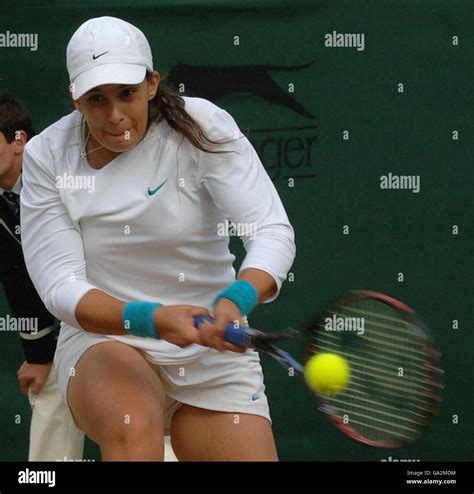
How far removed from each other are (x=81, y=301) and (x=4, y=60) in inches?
75.0

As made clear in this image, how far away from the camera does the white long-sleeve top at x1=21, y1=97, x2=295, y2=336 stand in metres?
3.00

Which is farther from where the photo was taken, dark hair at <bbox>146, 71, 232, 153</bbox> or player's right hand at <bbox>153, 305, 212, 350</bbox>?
dark hair at <bbox>146, 71, 232, 153</bbox>

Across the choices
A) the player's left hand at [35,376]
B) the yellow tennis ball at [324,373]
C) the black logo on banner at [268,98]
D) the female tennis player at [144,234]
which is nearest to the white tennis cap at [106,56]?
the female tennis player at [144,234]

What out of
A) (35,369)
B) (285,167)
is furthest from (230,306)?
(285,167)

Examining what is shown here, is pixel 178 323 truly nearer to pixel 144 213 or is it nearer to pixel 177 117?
pixel 144 213

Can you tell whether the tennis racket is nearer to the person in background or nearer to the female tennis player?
the female tennis player

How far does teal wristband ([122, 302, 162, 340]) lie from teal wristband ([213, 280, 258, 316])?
6.0 inches

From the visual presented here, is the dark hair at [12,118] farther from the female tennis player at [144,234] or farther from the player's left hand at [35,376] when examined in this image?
the female tennis player at [144,234]

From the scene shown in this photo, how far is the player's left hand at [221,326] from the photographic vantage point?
2.76m

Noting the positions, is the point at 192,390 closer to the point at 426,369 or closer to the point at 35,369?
the point at 426,369

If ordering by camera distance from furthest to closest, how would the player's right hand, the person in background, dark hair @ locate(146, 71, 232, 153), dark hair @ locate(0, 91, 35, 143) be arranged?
dark hair @ locate(0, 91, 35, 143) → the person in background → dark hair @ locate(146, 71, 232, 153) → the player's right hand

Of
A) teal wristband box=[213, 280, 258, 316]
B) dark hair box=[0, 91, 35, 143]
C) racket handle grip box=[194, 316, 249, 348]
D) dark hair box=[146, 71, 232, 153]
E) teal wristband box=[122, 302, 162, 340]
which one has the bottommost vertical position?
racket handle grip box=[194, 316, 249, 348]

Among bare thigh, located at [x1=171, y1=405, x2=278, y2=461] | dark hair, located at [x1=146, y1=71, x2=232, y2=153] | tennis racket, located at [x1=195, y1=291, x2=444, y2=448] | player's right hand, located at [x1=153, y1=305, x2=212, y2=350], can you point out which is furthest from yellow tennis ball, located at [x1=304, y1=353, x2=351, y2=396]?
dark hair, located at [x1=146, y1=71, x2=232, y2=153]

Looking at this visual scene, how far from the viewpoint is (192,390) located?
3082mm
